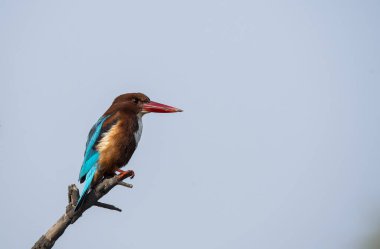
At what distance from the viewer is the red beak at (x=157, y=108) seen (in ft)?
21.7

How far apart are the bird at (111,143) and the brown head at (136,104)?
0.6 inches

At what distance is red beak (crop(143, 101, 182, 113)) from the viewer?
21.7ft

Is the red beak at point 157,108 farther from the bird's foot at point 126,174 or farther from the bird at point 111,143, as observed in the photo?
the bird's foot at point 126,174

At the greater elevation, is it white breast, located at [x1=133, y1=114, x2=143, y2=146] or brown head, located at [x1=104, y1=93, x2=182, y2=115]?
brown head, located at [x1=104, y1=93, x2=182, y2=115]

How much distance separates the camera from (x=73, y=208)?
458 centimetres

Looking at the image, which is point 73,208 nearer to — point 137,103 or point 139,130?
point 139,130

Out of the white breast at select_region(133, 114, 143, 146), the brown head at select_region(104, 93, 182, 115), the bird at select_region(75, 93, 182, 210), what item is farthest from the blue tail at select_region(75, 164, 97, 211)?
the brown head at select_region(104, 93, 182, 115)

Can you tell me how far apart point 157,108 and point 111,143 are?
38.7 inches

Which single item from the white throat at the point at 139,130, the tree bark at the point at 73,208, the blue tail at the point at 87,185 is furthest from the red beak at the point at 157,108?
the tree bark at the point at 73,208

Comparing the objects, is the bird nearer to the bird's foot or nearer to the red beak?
the bird's foot

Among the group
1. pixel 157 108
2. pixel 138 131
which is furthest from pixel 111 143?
pixel 157 108

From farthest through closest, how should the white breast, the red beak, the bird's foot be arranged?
the red beak < the white breast < the bird's foot

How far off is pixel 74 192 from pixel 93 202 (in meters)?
0.20

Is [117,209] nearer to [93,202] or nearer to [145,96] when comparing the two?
[93,202]
